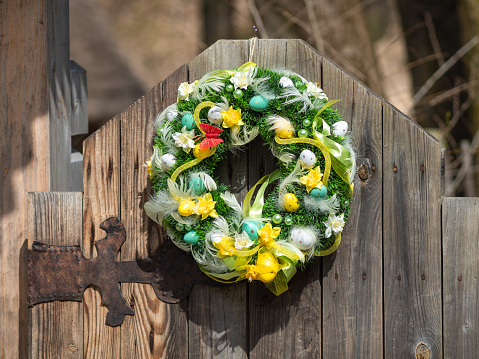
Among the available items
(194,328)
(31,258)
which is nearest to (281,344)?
(194,328)

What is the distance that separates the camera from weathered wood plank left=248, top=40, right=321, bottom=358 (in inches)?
68.2

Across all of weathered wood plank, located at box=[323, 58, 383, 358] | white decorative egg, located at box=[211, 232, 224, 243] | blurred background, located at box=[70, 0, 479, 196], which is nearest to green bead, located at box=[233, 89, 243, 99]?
weathered wood plank, located at box=[323, 58, 383, 358]

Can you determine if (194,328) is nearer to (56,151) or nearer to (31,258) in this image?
(31,258)

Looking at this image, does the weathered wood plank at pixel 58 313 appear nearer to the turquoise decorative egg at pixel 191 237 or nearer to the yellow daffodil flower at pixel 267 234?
the turquoise decorative egg at pixel 191 237

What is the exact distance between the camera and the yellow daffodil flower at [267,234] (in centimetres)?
153

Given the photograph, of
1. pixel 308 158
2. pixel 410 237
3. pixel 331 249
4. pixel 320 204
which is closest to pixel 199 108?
pixel 308 158

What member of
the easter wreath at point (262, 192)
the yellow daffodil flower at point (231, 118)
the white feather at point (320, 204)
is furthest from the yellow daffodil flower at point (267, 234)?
the yellow daffodil flower at point (231, 118)

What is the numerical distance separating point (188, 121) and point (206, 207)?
0.29 meters

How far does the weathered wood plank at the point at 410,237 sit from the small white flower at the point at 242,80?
0.51m

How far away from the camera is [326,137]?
1.58 meters

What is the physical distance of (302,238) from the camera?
1.53 m

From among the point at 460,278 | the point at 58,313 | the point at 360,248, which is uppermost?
the point at 360,248

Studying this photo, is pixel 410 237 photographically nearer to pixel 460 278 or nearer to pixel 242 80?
pixel 460 278

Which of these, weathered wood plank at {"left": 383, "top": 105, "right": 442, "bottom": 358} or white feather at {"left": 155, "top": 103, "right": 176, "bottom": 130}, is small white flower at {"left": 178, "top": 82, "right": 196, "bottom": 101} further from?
weathered wood plank at {"left": 383, "top": 105, "right": 442, "bottom": 358}
